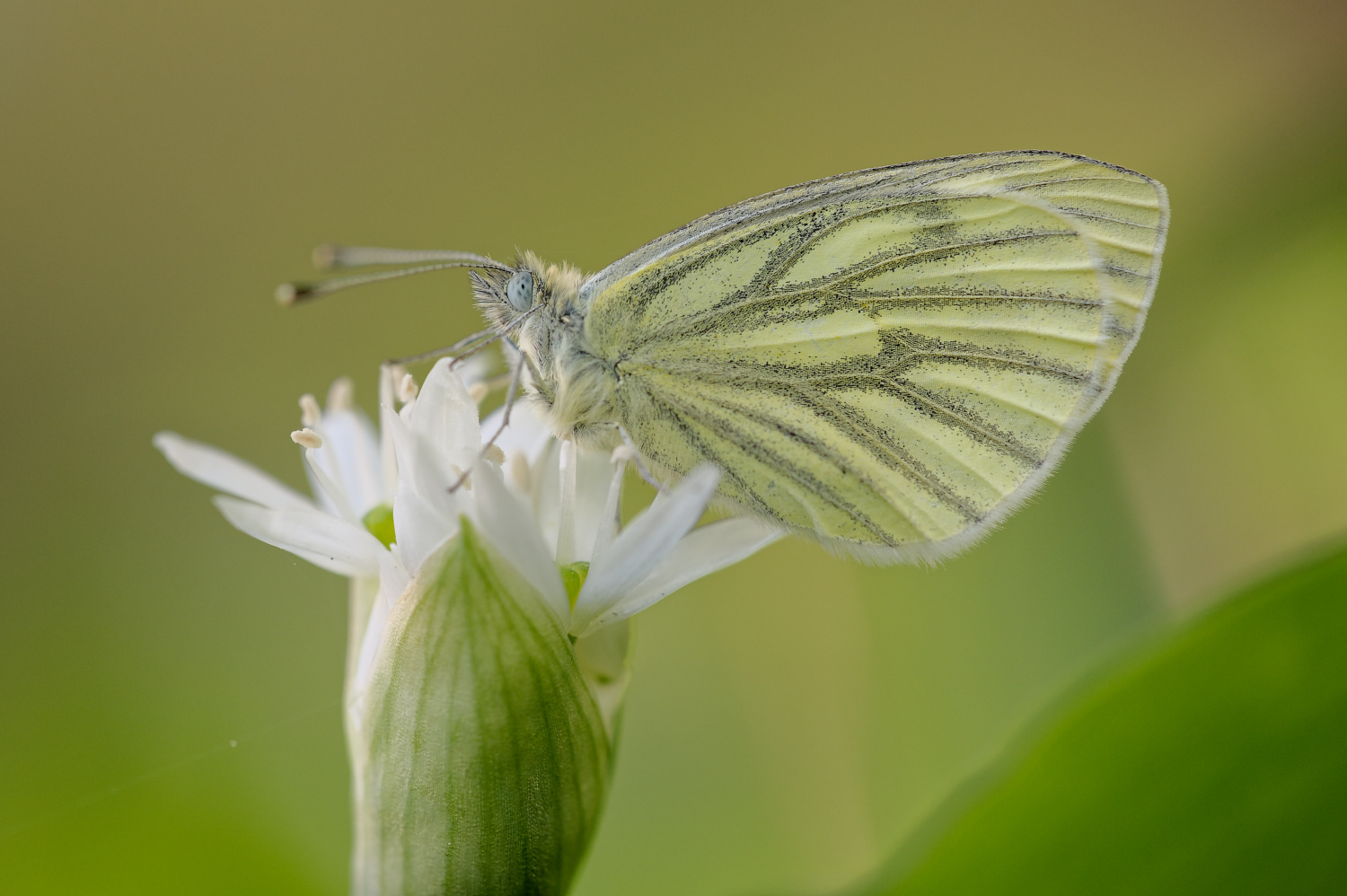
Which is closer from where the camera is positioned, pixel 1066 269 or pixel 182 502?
pixel 1066 269

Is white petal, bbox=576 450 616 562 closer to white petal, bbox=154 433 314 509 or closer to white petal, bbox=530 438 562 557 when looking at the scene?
white petal, bbox=530 438 562 557

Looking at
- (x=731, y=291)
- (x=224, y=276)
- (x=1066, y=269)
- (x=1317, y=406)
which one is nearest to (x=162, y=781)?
(x=731, y=291)

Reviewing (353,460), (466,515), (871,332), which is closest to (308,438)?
(353,460)

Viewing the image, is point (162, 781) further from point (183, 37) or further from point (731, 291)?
point (183, 37)

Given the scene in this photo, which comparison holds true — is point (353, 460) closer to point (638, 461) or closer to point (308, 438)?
point (308, 438)

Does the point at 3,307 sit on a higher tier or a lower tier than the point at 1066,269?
higher

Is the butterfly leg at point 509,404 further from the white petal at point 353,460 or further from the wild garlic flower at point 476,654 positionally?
the white petal at point 353,460

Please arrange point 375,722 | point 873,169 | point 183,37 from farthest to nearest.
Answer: point 183,37
point 873,169
point 375,722

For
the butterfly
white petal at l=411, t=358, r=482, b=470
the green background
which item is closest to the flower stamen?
white petal at l=411, t=358, r=482, b=470
